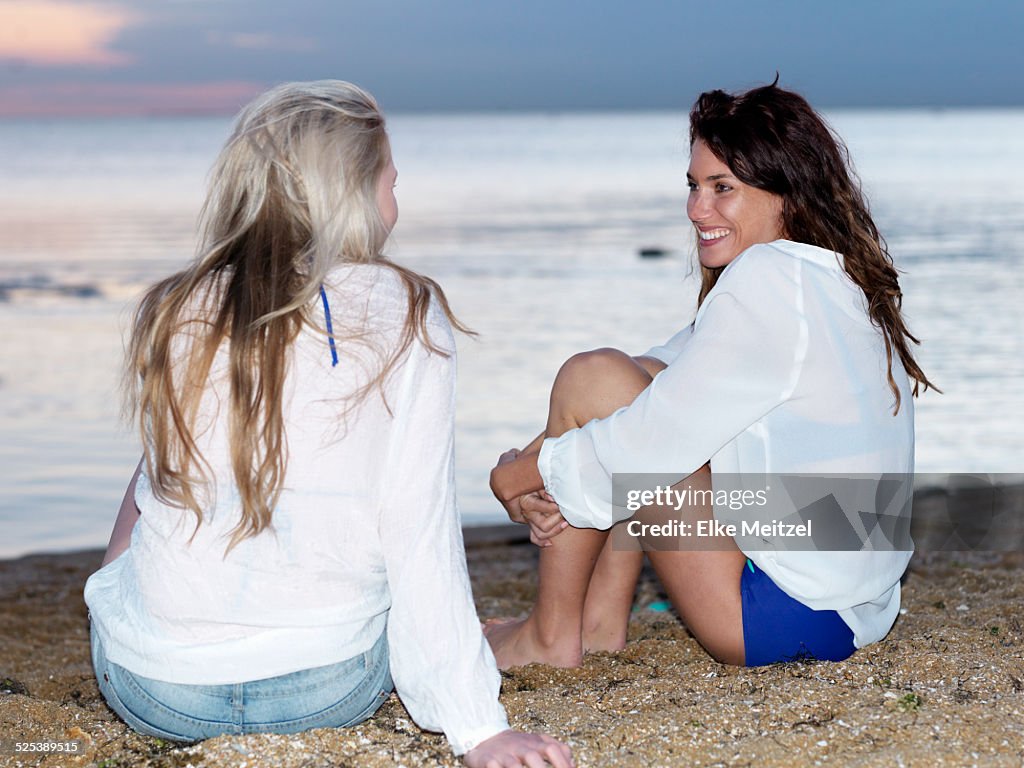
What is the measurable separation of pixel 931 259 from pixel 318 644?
56.8 ft

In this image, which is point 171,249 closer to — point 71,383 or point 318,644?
point 71,383

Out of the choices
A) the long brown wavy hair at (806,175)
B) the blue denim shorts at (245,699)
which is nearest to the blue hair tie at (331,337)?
the blue denim shorts at (245,699)

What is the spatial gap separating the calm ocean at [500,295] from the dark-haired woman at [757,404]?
2.51 ft

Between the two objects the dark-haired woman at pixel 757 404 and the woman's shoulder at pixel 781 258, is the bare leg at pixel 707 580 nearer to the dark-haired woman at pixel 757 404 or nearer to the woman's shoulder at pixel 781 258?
the dark-haired woman at pixel 757 404

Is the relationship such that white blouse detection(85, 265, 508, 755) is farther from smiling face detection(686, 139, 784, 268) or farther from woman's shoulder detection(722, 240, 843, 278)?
smiling face detection(686, 139, 784, 268)

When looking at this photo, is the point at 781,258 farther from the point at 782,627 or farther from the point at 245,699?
the point at 245,699

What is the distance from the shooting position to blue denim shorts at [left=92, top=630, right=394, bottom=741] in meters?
2.35

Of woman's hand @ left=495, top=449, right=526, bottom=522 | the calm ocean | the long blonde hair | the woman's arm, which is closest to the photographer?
the long blonde hair

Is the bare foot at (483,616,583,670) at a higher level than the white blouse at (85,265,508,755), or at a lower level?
lower

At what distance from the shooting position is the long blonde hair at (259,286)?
216 centimetres

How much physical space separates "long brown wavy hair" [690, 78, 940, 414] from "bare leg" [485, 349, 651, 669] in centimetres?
61

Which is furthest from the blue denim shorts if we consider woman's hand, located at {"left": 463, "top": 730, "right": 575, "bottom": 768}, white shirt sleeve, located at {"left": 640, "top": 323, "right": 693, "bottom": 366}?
white shirt sleeve, located at {"left": 640, "top": 323, "right": 693, "bottom": 366}

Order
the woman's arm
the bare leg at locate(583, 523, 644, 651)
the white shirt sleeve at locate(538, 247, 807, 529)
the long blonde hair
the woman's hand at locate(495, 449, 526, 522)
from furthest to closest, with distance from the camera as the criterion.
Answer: the bare leg at locate(583, 523, 644, 651) < the woman's hand at locate(495, 449, 526, 522) < the white shirt sleeve at locate(538, 247, 807, 529) < the woman's arm < the long blonde hair

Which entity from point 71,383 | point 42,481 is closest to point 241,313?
point 42,481
